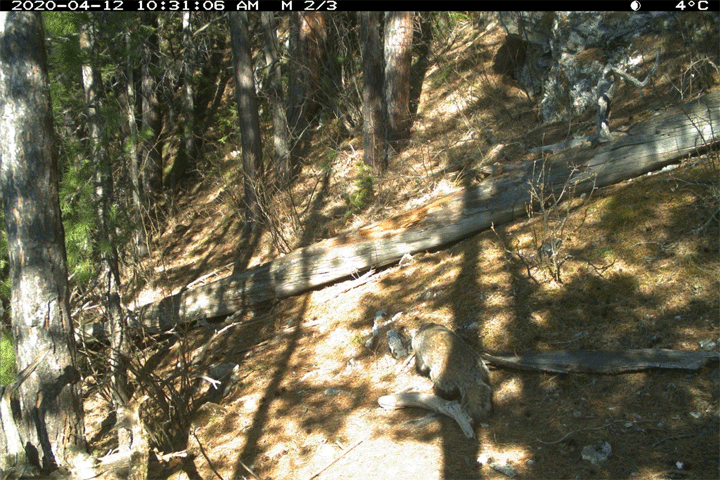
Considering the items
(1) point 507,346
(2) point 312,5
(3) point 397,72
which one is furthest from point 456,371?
(3) point 397,72

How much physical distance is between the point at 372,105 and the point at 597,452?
333 inches

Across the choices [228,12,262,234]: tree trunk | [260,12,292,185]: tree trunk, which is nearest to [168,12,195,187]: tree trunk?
[260,12,292,185]: tree trunk

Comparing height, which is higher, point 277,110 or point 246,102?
point 246,102

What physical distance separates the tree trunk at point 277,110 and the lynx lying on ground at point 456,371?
710cm

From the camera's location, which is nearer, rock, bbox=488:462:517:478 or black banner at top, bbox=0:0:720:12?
rock, bbox=488:462:517:478

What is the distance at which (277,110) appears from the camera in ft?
39.6

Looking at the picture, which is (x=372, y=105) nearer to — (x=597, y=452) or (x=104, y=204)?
(x=104, y=204)

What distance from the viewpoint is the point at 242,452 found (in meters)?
5.27

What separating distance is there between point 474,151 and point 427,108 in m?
3.05

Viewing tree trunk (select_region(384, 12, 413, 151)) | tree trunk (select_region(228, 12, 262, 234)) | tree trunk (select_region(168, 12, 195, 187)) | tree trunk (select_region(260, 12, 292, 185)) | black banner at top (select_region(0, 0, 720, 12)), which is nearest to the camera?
black banner at top (select_region(0, 0, 720, 12))

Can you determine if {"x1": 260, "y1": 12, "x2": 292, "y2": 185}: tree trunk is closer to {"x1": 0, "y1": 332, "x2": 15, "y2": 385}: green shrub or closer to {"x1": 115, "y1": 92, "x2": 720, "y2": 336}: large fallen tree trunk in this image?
{"x1": 115, "y1": 92, "x2": 720, "y2": 336}: large fallen tree trunk

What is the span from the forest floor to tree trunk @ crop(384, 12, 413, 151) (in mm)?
2128

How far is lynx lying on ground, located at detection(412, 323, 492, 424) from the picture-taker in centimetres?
465

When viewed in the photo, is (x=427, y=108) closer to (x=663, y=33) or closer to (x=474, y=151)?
(x=474, y=151)
